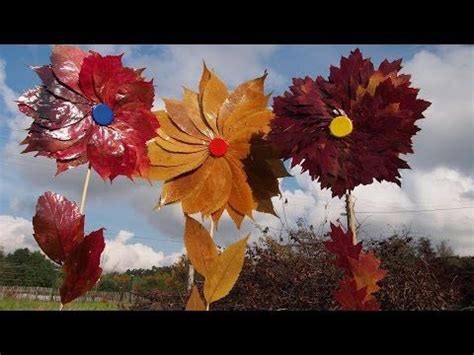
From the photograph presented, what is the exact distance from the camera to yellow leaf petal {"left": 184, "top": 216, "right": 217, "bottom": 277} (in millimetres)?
636

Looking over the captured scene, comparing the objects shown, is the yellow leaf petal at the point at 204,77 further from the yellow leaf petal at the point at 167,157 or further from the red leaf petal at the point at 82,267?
the red leaf petal at the point at 82,267

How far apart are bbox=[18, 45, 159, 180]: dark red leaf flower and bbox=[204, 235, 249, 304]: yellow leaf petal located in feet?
0.60

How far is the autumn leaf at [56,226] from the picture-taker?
0.62 m

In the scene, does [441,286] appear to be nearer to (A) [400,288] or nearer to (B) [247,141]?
(A) [400,288]

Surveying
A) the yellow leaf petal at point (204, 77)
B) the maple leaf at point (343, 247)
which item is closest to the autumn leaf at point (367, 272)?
the maple leaf at point (343, 247)

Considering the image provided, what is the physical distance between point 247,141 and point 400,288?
1.21 meters

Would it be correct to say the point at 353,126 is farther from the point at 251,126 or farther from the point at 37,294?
the point at 37,294

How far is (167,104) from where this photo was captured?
80 centimetres

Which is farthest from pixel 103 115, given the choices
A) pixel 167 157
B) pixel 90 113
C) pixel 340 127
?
pixel 340 127

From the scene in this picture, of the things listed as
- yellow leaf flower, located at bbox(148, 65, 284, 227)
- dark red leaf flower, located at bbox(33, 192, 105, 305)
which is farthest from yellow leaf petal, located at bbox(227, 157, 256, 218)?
dark red leaf flower, located at bbox(33, 192, 105, 305)

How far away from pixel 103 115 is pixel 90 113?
0.07 ft

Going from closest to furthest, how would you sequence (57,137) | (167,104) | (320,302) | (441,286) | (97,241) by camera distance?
1. (97,241)
2. (57,137)
3. (167,104)
4. (320,302)
5. (441,286)

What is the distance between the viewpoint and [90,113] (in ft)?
2.34
